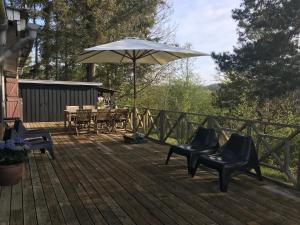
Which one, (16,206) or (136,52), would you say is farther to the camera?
(136,52)

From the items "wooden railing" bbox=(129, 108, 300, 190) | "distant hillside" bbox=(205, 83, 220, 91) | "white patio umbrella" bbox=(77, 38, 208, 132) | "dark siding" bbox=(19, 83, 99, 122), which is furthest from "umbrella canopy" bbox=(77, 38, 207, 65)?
"distant hillside" bbox=(205, 83, 220, 91)

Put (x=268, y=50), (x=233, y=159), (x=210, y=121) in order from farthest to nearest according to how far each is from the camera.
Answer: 1. (x=268, y=50)
2. (x=210, y=121)
3. (x=233, y=159)

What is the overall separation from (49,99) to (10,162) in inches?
351

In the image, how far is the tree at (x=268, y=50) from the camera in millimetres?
12289

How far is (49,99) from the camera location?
496 inches

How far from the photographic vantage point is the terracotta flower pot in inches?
157

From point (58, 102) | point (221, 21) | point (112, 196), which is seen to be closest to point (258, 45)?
point (221, 21)

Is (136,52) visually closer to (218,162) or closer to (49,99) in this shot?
(218,162)

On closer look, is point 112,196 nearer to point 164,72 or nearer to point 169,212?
point 169,212

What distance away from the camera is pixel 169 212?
3285 millimetres

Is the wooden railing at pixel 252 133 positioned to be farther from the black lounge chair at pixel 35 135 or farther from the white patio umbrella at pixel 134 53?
the black lounge chair at pixel 35 135

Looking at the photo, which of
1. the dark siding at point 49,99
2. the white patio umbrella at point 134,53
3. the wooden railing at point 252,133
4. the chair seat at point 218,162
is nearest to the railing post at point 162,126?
the wooden railing at point 252,133

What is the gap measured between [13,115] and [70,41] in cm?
709

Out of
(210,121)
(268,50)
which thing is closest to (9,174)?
(210,121)
